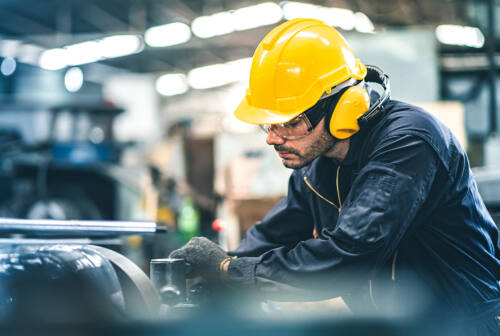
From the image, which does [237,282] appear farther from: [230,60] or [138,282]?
[230,60]

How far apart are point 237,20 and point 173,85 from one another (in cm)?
432

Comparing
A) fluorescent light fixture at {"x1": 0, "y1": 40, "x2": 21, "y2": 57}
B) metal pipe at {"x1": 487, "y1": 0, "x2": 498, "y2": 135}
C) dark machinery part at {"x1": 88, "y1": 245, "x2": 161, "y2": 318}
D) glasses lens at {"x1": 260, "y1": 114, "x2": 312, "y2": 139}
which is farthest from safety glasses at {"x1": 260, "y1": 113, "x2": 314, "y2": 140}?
fluorescent light fixture at {"x1": 0, "y1": 40, "x2": 21, "y2": 57}

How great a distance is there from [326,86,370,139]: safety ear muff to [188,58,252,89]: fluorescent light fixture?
40.1ft

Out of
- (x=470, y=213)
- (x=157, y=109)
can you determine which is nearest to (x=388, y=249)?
(x=470, y=213)

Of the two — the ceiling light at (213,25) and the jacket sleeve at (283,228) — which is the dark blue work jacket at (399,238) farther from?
the ceiling light at (213,25)

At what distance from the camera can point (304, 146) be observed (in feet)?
4.73

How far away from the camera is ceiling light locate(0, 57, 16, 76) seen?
645cm

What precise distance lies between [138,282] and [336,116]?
0.70 metres

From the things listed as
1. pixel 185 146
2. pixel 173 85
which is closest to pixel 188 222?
pixel 185 146

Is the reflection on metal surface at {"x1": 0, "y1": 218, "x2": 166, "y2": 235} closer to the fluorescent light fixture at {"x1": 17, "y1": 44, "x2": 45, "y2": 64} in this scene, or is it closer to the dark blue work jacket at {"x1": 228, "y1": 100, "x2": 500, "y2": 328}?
the dark blue work jacket at {"x1": 228, "y1": 100, "x2": 500, "y2": 328}

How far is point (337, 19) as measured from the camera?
945 centimetres

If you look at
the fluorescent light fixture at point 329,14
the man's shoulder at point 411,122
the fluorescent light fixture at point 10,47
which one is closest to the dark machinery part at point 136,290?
the man's shoulder at point 411,122

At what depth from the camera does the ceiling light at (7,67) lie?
645 centimetres

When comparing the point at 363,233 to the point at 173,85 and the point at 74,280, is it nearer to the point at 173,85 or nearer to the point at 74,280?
the point at 74,280
